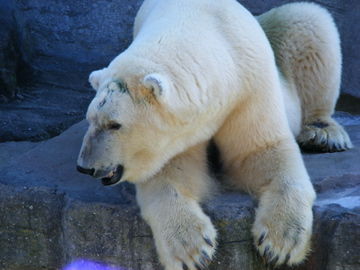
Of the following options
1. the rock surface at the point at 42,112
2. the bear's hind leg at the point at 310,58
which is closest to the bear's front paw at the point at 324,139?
the bear's hind leg at the point at 310,58

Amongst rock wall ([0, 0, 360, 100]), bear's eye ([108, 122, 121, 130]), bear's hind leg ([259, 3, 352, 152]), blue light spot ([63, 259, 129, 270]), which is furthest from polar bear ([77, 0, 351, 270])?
rock wall ([0, 0, 360, 100])

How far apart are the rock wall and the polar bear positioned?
197 centimetres

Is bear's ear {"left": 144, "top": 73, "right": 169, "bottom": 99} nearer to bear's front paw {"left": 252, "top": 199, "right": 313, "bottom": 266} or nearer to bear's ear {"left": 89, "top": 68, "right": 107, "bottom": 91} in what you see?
bear's ear {"left": 89, "top": 68, "right": 107, "bottom": 91}

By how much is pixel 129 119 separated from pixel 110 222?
0.47 m

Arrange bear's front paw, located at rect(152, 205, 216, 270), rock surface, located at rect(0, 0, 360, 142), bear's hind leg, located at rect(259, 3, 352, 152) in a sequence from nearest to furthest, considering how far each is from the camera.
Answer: bear's front paw, located at rect(152, 205, 216, 270) < bear's hind leg, located at rect(259, 3, 352, 152) < rock surface, located at rect(0, 0, 360, 142)

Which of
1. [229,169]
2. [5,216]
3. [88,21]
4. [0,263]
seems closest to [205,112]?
[229,169]

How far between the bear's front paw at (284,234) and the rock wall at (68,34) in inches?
93.1

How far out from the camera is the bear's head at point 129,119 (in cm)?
Result: 202

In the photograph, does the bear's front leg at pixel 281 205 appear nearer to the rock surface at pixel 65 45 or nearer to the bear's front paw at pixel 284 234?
the bear's front paw at pixel 284 234

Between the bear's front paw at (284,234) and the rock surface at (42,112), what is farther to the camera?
the rock surface at (42,112)

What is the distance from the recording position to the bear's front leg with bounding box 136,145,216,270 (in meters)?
2.07

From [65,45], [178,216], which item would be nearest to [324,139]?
[178,216]

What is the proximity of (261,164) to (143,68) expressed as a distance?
67 centimetres

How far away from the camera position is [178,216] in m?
2.13
